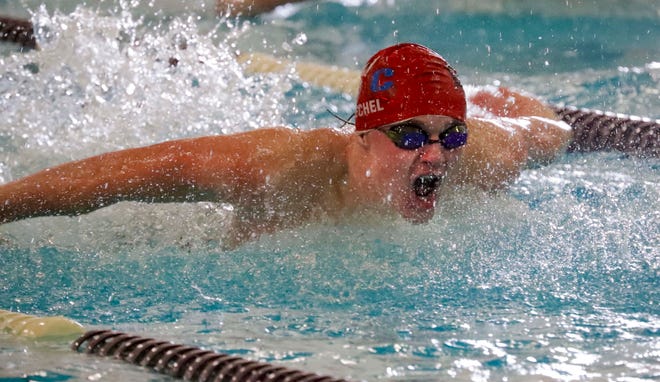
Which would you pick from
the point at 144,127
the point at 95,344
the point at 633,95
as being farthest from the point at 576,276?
the point at 633,95

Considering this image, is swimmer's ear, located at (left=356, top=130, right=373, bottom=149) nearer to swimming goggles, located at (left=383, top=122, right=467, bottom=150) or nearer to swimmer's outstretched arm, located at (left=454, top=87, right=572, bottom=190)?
swimming goggles, located at (left=383, top=122, right=467, bottom=150)

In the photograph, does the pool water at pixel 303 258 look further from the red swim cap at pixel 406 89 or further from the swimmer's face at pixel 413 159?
the red swim cap at pixel 406 89

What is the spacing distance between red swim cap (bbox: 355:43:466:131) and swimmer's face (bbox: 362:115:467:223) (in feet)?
0.11

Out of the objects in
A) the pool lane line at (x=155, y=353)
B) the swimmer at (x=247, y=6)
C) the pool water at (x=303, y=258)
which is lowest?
the pool lane line at (x=155, y=353)

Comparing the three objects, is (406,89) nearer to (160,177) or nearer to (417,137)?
(417,137)

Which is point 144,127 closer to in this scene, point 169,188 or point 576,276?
point 169,188

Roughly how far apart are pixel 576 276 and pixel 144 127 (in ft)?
8.11

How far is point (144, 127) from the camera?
473cm

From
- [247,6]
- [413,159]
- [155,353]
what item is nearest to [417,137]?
[413,159]

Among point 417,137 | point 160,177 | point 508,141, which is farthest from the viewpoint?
point 508,141

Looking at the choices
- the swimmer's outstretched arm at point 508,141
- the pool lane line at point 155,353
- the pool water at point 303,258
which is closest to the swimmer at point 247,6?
the pool water at point 303,258

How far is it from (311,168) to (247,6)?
2177 millimetres

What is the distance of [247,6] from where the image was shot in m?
5.04

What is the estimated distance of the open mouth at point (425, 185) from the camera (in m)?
3.04
